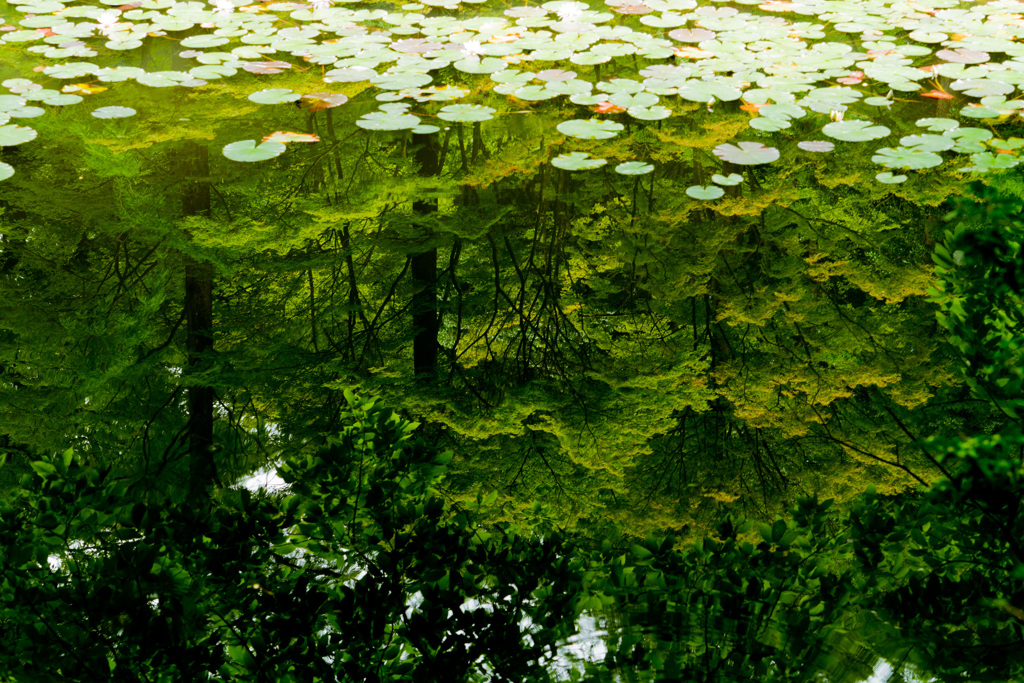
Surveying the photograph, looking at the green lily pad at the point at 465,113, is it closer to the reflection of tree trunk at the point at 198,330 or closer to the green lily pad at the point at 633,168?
the green lily pad at the point at 633,168

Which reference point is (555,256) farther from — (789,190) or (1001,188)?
(1001,188)

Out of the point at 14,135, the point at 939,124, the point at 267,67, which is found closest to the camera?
the point at 14,135

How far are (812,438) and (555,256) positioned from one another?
100cm

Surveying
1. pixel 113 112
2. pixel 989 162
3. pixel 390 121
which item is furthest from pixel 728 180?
pixel 113 112

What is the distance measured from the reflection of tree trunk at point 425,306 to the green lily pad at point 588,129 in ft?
1.76

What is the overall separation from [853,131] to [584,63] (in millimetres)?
1239

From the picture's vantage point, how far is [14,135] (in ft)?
8.14

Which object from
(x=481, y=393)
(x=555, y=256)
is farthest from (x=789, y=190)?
(x=481, y=393)

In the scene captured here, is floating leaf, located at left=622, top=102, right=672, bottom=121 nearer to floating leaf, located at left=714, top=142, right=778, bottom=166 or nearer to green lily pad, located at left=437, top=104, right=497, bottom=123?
floating leaf, located at left=714, top=142, right=778, bottom=166

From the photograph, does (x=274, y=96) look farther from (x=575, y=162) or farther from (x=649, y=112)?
(x=649, y=112)

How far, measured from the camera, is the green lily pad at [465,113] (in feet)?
9.50

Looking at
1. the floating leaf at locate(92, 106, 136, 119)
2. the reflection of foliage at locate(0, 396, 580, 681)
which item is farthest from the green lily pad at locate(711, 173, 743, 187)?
the floating leaf at locate(92, 106, 136, 119)

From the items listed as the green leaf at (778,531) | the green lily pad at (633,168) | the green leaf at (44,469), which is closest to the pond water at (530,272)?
the green lily pad at (633,168)

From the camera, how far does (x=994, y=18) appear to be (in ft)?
13.7
